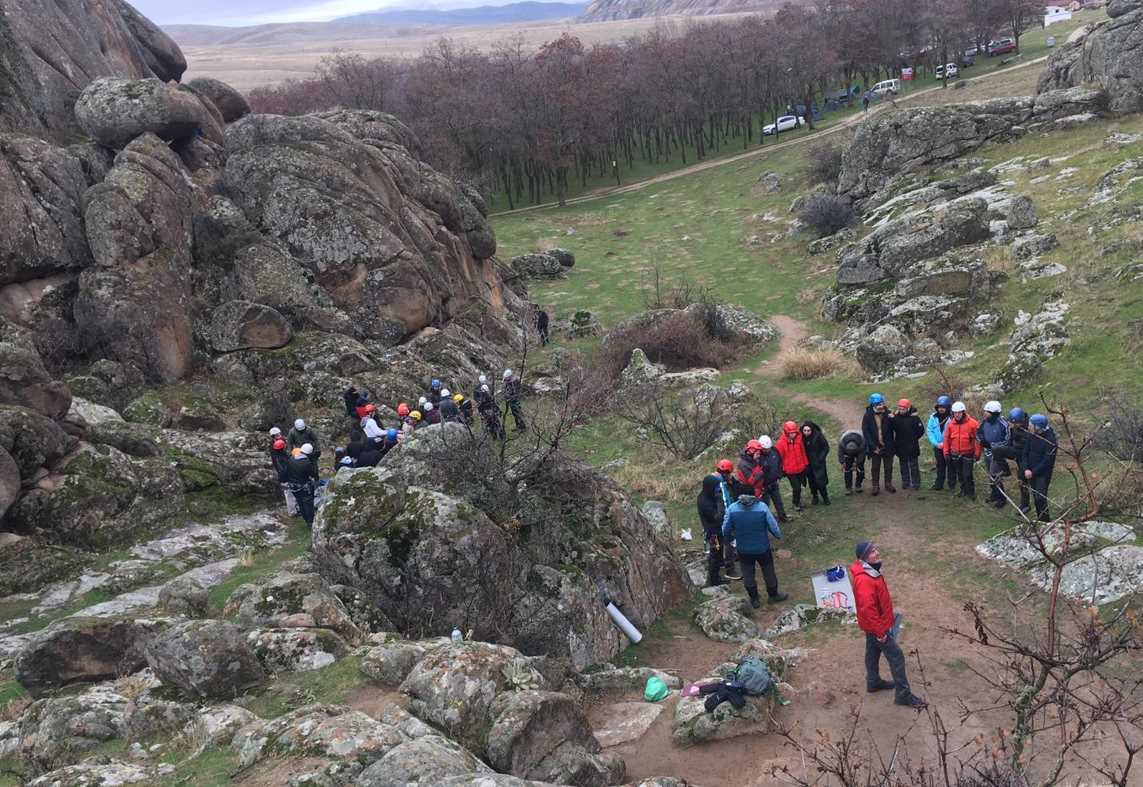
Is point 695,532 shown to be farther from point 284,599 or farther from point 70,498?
point 70,498

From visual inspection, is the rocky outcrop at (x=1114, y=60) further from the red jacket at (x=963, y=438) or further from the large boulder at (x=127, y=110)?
the large boulder at (x=127, y=110)

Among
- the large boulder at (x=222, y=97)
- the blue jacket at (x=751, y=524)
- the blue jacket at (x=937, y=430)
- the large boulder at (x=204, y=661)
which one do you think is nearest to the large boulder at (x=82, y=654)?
the large boulder at (x=204, y=661)

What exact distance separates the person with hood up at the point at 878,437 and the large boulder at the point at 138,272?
1757 cm

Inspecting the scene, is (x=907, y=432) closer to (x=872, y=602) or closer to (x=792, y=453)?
(x=792, y=453)

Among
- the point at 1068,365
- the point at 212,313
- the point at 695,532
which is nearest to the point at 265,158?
the point at 212,313

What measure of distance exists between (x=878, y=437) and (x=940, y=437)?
115 centimetres

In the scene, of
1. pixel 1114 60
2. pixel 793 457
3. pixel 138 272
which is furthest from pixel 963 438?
pixel 1114 60

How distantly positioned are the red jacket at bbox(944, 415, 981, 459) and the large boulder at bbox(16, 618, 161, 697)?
44.4ft

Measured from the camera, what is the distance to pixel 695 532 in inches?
699

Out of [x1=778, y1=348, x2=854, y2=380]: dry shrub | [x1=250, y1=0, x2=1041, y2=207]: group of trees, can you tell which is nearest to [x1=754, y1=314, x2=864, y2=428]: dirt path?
[x1=778, y1=348, x2=854, y2=380]: dry shrub

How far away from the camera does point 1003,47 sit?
77.0 meters

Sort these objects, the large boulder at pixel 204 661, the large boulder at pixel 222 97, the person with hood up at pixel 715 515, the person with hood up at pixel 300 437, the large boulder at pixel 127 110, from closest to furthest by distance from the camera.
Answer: the large boulder at pixel 204 661 → the person with hood up at pixel 715 515 → the person with hood up at pixel 300 437 → the large boulder at pixel 127 110 → the large boulder at pixel 222 97

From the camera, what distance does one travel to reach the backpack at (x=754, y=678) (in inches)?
377

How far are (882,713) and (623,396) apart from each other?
56.8 ft
